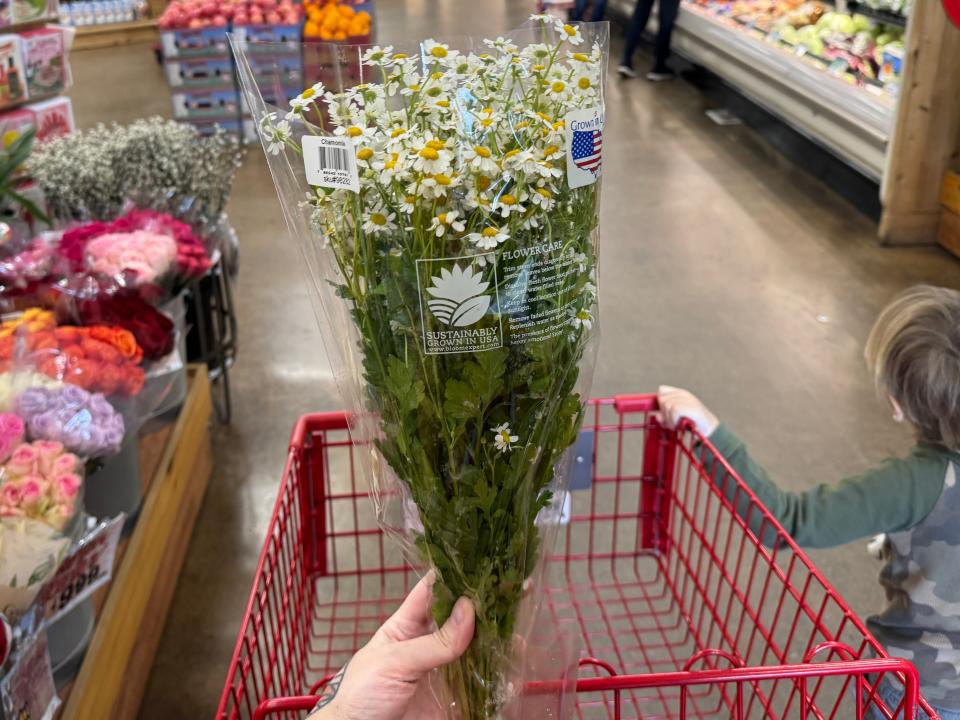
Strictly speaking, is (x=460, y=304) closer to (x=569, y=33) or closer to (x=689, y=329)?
(x=569, y=33)

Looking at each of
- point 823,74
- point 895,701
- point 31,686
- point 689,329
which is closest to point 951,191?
point 823,74

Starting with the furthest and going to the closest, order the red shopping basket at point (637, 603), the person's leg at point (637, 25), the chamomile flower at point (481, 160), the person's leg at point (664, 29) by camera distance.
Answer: the person's leg at point (637, 25) → the person's leg at point (664, 29) → the red shopping basket at point (637, 603) → the chamomile flower at point (481, 160)

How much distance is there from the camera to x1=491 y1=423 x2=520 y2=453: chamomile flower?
3.00 feet

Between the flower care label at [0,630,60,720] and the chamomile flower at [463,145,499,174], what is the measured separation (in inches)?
40.1

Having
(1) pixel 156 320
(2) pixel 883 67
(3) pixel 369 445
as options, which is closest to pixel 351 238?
(3) pixel 369 445

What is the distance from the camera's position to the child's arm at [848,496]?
1490mm

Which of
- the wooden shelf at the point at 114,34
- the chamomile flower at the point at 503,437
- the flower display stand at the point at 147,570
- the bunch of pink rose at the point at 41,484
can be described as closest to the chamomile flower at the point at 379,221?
the chamomile flower at the point at 503,437

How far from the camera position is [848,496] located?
59.3 inches

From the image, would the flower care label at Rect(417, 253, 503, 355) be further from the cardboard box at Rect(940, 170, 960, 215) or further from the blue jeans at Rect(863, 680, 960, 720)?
the cardboard box at Rect(940, 170, 960, 215)

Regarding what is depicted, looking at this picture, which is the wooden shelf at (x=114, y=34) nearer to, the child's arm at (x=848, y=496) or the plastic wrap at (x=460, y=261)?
the child's arm at (x=848, y=496)

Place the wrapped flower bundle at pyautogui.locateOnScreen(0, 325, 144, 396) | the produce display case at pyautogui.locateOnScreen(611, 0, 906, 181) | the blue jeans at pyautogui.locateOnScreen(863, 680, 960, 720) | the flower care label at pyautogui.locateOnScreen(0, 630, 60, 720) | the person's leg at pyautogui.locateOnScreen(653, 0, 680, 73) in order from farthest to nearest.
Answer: the person's leg at pyautogui.locateOnScreen(653, 0, 680, 73)
the produce display case at pyautogui.locateOnScreen(611, 0, 906, 181)
the wrapped flower bundle at pyautogui.locateOnScreen(0, 325, 144, 396)
the blue jeans at pyautogui.locateOnScreen(863, 680, 960, 720)
the flower care label at pyautogui.locateOnScreen(0, 630, 60, 720)

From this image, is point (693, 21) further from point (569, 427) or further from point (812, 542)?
point (569, 427)

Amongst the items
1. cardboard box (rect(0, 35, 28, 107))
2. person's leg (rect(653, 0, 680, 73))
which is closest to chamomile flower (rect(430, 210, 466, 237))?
cardboard box (rect(0, 35, 28, 107))

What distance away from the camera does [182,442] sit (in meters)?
2.60
